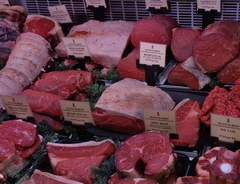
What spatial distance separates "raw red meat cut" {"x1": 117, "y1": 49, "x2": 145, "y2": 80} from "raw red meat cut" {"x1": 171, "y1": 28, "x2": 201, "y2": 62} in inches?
11.5

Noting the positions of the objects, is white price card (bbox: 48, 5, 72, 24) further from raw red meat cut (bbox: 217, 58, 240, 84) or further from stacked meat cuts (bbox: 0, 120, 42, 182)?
raw red meat cut (bbox: 217, 58, 240, 84)

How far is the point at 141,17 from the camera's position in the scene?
3.14 metres

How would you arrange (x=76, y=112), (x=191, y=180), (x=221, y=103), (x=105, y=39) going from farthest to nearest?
1. (x=105, y=39)
2. (x=76, y=112)
3. (x=221, y=103)
4. (x=191, y=180)

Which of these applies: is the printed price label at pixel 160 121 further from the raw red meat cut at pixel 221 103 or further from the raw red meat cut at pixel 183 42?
the raw red meat cut at pixel 183 42

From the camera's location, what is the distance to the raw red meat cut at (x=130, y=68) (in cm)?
281

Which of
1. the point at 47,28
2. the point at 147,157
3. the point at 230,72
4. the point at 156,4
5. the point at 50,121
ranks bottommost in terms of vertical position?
the point at 50,121

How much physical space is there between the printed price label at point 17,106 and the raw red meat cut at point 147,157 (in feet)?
2.62

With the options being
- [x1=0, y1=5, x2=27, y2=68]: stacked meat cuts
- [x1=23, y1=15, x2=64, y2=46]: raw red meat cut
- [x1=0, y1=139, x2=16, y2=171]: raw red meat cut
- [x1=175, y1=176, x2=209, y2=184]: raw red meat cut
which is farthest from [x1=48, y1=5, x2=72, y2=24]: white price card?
[x1=175, y1=176, x2=209, y2=184]: raw red meat cut

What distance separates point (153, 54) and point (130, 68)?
0.31 metres

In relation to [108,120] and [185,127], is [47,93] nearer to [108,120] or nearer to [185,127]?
[108,120]

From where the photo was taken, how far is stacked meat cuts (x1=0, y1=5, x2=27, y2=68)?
3.21 metres

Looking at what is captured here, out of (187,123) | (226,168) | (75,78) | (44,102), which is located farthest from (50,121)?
(226,168)

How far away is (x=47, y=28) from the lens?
330cm

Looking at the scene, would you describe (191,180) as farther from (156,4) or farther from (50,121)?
(156,4)
